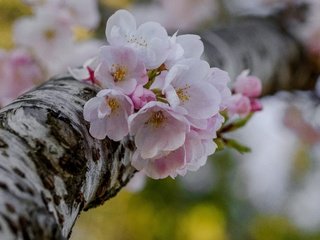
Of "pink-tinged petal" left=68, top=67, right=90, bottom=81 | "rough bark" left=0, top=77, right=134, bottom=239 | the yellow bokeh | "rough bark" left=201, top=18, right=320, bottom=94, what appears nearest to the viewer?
"rough bark" left=0, top=77, right=134, bottom=239

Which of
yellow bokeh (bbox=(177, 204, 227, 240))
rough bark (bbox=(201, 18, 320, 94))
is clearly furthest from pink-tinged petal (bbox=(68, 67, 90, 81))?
yellow bokeh (bbox=(177, 204, 227, 240))

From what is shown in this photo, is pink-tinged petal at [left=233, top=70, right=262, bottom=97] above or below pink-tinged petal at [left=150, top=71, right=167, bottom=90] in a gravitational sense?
below

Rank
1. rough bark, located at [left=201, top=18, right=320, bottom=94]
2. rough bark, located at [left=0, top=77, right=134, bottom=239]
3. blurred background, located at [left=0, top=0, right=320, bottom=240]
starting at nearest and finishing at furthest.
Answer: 1. rough bark, located at [left=0, top=77, right=134, bottom=239]
2. rough bark, located at [left=201, top=18, right=320, bottom=94]
3. blurred background, located at [left=0, top=0, right=320, bottom=240]

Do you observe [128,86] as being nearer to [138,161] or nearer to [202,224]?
[138,161]

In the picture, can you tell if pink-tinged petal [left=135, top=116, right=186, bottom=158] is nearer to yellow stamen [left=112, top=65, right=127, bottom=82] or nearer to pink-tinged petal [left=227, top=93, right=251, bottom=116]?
yellow stamen [left=112, top=65, right=127, bottom=82]

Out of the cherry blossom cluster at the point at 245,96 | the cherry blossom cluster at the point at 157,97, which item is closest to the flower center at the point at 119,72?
the cherry blossom cluster at the point at 157,97

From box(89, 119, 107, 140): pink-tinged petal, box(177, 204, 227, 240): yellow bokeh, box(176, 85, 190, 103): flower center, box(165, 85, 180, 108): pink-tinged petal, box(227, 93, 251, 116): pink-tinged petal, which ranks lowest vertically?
box(177, 204, 227, 240): yellow bokeh

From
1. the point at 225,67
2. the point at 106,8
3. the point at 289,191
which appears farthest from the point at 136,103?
the point at 289,191
